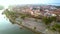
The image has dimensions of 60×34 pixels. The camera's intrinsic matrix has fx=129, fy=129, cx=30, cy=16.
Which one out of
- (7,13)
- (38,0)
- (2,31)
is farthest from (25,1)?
(2,31)

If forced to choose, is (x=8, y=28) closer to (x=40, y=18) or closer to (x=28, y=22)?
(x=28, y=22)

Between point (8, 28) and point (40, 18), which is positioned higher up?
point (40, 18)

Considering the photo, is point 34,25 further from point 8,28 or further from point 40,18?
point 8,28

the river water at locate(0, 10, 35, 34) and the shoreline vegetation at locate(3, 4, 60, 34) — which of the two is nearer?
the shoreline vegetation at locate(3, 4, 60, 34)

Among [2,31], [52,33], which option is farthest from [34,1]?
[2,31]

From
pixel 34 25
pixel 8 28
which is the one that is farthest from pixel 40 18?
pixel 8 28

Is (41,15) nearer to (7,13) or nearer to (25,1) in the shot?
(25,1)

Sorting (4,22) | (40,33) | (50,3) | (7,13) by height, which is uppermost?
(50,3)

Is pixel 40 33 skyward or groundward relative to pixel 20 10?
groundward

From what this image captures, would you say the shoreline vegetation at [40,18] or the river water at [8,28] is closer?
the shoreline vegetation at [40,18]

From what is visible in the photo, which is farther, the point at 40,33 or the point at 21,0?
the point at 21,0

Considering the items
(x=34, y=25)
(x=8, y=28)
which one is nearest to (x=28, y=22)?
(x=34, y=25)
